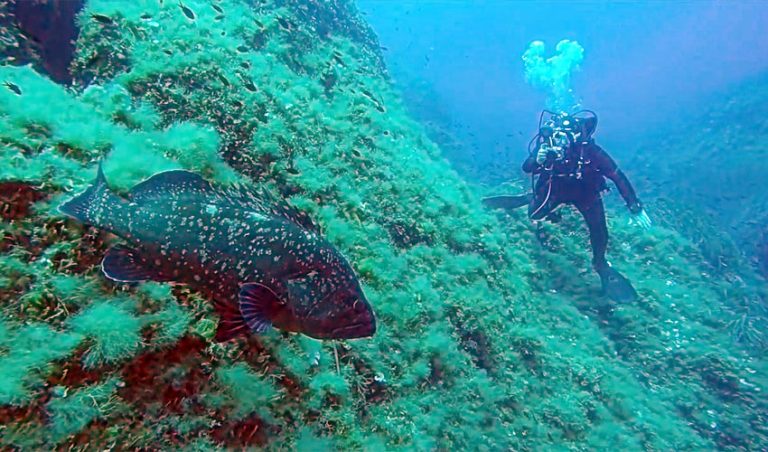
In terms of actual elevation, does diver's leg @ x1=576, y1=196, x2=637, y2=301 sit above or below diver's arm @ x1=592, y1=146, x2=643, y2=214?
below

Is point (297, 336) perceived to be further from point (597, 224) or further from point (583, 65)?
point (583, 65)

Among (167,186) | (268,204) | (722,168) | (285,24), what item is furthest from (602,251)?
(722,168)

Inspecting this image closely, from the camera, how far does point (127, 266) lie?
8.40 ft

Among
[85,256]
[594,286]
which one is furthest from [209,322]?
[594,286]

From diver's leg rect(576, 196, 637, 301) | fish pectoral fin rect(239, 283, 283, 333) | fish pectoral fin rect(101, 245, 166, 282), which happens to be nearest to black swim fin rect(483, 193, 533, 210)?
diver's leg rect(576, 196, 637, 301)

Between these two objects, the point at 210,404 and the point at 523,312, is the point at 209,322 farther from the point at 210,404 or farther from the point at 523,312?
the point at 523,312

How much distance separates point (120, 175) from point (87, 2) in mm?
3659

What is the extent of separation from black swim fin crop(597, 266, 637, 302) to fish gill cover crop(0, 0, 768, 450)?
33cm

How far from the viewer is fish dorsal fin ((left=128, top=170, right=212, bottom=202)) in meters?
2.64

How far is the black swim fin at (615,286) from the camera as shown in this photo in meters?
9.14

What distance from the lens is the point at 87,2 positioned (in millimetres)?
5668

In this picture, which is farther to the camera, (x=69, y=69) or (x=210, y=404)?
(x=69, y=69)

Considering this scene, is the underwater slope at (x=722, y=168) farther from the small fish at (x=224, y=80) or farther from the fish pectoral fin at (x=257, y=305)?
the fish pectoral fin at (x=257, y=305)

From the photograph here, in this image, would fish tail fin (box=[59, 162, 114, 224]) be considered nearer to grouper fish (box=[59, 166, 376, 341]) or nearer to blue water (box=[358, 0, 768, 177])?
grouper fish (box=[59, 166, 376, 341])
